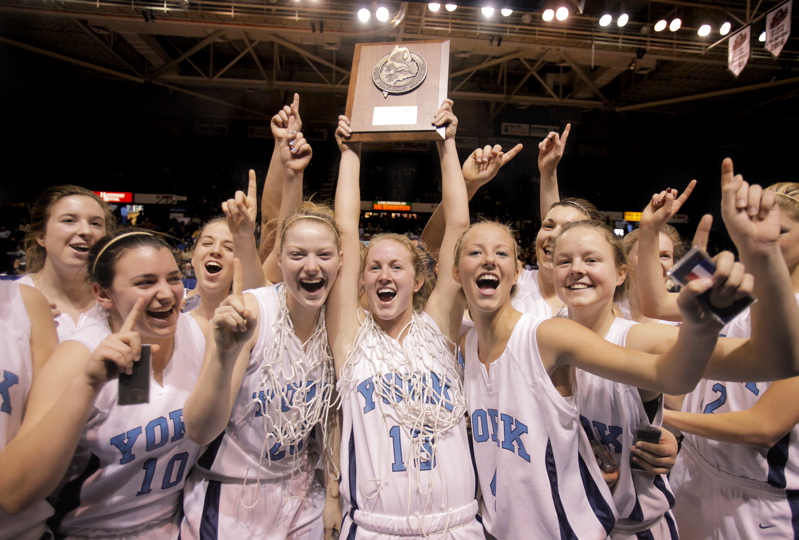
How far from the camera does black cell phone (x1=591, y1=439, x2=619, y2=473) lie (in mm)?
1738

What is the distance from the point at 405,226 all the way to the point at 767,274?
1447 cm

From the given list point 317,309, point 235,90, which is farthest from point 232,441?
point 235,90

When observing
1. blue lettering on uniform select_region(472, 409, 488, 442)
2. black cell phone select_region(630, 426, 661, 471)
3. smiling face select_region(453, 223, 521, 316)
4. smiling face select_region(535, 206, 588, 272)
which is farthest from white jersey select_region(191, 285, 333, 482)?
smiling face select_region(535, 206, 588, 272)

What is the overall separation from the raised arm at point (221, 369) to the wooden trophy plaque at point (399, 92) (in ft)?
3.51

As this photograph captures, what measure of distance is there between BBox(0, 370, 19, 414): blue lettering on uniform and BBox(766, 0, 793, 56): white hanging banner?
8488 mm

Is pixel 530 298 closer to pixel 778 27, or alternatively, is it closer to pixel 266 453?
pixel 266 453

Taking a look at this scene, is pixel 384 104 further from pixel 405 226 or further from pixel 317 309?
pixel 405 226

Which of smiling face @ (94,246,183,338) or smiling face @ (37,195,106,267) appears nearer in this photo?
smiling face @ (94,246,183,338)

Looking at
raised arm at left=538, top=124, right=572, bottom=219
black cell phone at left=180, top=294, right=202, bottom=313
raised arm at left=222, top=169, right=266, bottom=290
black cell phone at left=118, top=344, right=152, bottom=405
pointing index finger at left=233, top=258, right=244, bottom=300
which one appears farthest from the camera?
black cell phone at left=180, top=294, right=202, bottom=313

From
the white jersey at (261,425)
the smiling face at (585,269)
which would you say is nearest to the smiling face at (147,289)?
the white jersey at (261,425)

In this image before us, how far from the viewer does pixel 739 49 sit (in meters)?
7.14

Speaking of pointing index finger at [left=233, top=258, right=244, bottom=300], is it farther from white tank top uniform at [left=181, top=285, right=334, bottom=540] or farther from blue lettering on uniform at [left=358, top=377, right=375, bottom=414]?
blue lettering on uniform at [left=358, top=377, right=375, bottom=414]

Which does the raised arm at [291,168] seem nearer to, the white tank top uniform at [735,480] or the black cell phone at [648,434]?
the black cell phone at [648,434]

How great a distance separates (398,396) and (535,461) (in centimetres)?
58
